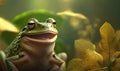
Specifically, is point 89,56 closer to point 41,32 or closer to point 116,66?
point 116,66

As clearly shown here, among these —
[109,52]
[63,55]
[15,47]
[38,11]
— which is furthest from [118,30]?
[15,47]

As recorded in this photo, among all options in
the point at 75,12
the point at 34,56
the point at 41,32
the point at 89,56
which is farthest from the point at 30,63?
the point at 75,12

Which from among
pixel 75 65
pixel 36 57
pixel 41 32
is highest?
pixel 41 32

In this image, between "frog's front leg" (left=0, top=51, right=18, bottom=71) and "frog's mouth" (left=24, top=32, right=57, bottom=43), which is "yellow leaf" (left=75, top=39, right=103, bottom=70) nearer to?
"frog's mouth" (left=24, top=32, right=57, bottom=43)

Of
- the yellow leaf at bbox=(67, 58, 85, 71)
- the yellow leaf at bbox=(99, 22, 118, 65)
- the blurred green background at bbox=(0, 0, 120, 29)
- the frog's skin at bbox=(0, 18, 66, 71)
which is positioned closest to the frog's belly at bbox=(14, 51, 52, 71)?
the frog's skin at bbox=(0, 18, 66, 71)

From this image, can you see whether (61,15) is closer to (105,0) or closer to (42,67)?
(105,0)

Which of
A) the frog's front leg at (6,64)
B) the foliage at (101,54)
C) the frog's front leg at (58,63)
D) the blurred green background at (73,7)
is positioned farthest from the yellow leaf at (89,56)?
the frog's front leg at (6,64)

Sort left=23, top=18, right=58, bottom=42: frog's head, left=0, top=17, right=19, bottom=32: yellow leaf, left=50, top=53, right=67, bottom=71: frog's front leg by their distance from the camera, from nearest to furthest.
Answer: left=23, top=18, right=58, bottom=42: frog's head, left=50, top=53, right=67, bottom=71: frog's front leg, left=0, top=17, right=19, bottom=32: yellow leaf

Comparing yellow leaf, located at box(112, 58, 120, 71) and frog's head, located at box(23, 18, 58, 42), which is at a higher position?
frog's head, located at box(23, 18, 58, 42)

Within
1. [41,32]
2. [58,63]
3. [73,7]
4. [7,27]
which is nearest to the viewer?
[41,32]
